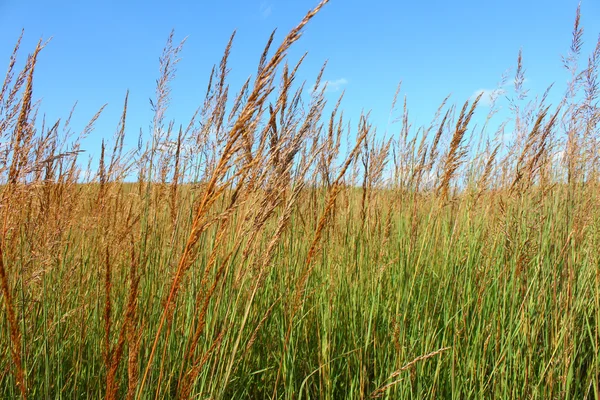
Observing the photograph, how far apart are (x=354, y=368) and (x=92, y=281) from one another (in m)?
1.57

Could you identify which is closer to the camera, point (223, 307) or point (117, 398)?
point (117, 398)

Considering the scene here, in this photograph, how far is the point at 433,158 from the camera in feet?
7.54

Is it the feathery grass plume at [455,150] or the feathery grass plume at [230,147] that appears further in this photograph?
the feathery grass plume at [455,150]

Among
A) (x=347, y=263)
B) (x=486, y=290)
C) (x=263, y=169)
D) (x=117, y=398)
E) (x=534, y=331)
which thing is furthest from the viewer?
(x=347, y=263)

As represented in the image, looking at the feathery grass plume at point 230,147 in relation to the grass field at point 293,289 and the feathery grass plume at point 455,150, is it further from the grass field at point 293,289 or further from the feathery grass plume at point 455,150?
the feathery grass plume at point 455,150

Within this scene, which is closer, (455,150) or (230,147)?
(230,147)

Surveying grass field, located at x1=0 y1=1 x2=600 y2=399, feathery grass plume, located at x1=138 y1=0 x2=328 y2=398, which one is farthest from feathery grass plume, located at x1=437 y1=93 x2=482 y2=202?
feathery grass plume, located at x1=138 y1=0 x2=328 y2=398

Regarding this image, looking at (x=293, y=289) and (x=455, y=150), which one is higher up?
(x=455, y=150)

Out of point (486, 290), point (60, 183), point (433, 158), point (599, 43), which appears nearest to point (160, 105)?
point (60, 183)

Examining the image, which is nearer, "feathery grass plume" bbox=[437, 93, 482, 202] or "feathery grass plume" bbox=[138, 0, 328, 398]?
"feathery grass plume" bbox=[138, 0, 328, 398]

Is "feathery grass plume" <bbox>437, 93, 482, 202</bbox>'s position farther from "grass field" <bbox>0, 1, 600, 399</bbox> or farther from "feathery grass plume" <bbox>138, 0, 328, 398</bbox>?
"feathery grass plume" <bbox>138, 0, 328, 398</bbox>

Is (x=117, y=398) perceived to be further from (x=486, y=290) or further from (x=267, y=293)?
(x=486, y=290)

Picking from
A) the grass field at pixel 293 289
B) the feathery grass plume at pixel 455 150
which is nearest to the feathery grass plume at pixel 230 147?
the grass field at pixel 293 289

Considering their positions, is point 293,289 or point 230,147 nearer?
point 230,147
